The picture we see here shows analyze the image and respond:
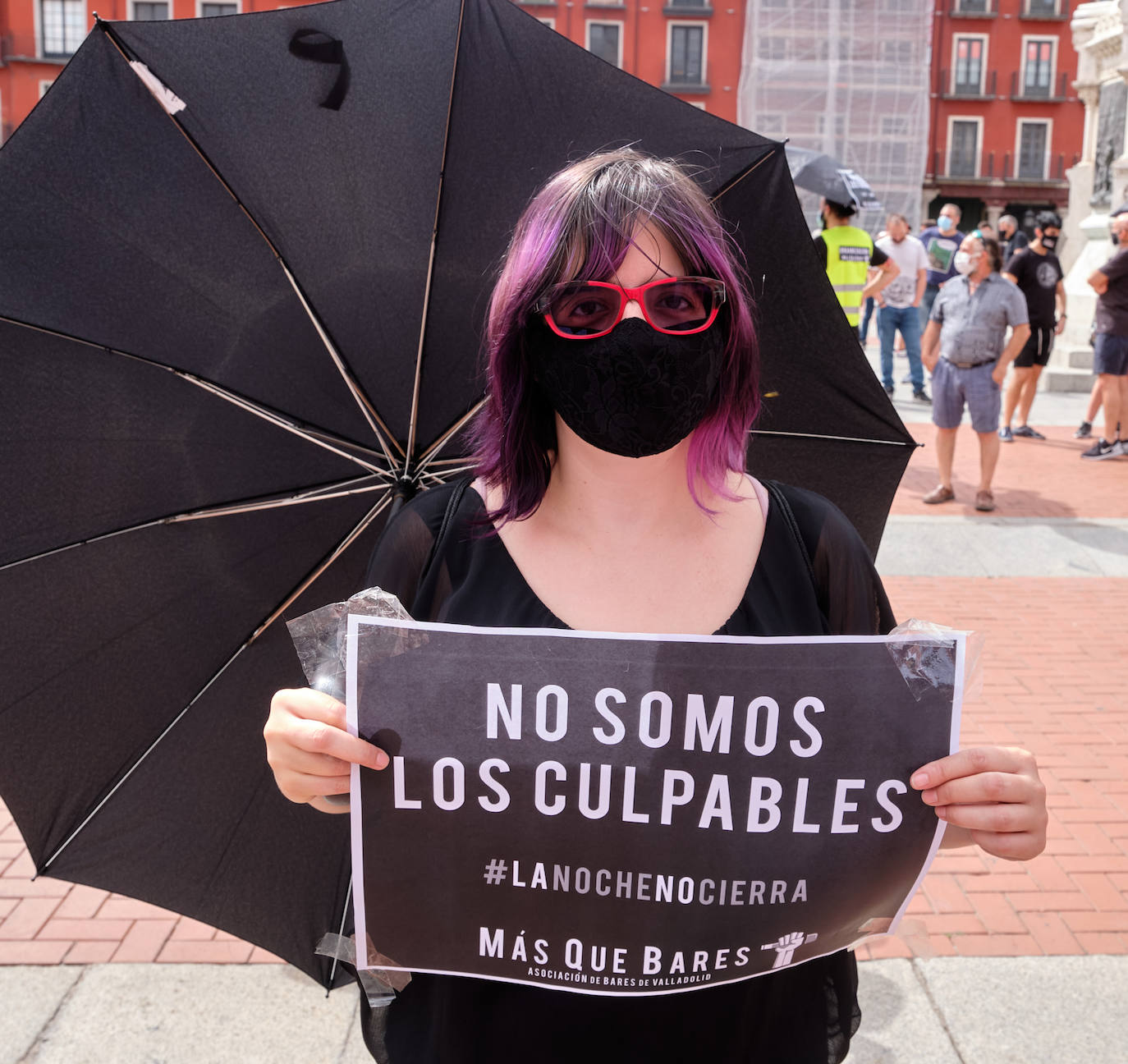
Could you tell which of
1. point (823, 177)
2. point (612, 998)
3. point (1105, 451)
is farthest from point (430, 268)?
point (1105, 451)

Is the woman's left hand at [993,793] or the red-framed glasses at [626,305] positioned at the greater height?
the red-framed glasses at [626,305]

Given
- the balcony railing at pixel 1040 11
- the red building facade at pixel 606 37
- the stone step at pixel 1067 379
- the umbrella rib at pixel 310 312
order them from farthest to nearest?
the balcony railing at pixel 1040 11, the red building facade at pixel 606 37, the stone step at pixel 1067 379, the umbrella rib at pixel 310 312

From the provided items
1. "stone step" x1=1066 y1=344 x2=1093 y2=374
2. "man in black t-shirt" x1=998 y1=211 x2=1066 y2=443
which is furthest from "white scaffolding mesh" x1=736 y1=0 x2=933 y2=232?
"man in black t-shirt" x1=998 y1=211 x2=1066 y2=443

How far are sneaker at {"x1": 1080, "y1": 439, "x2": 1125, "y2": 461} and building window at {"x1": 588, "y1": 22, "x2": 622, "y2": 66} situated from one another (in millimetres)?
35769

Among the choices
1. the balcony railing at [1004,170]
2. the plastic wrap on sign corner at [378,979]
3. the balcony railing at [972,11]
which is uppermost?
the balcony railing at [972,11]

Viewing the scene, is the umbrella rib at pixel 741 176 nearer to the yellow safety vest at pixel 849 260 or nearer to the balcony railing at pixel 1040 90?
the yellow safety vest at pixel 849 260

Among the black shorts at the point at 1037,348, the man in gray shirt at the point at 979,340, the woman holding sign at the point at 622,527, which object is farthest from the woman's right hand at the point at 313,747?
the black shorts at the point at 1037,348

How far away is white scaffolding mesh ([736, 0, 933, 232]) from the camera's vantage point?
2898 centimetres

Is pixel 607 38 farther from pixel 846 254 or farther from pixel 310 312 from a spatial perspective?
pixel 310 312

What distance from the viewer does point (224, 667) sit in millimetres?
2020

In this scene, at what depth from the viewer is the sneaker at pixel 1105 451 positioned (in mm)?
9945

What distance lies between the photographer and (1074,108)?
145ft

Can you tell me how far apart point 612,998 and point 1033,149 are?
5014 cm

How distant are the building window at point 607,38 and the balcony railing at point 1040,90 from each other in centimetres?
1543
